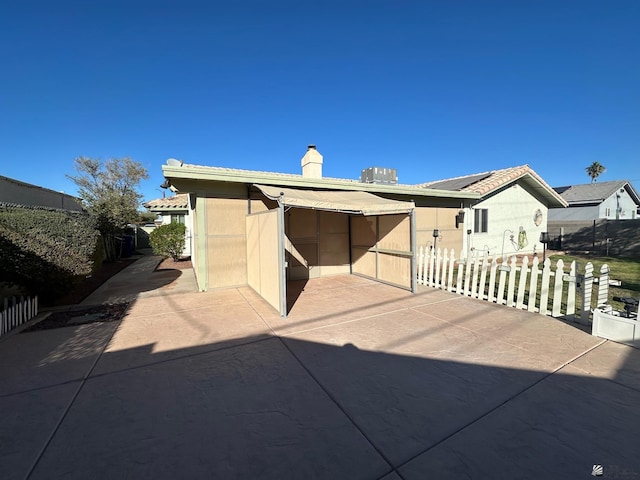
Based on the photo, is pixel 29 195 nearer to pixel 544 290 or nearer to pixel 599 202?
pixel 544 290

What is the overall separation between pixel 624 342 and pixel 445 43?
939 centimetres

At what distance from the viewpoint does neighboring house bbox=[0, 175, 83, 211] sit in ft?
27.0

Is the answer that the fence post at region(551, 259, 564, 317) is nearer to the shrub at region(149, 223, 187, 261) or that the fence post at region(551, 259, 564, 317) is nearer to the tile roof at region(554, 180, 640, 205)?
the shrub at region(149, 223, 187, 261)

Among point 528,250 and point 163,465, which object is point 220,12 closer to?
point 163,465

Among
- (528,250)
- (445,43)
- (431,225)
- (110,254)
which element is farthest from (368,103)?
(110,254)

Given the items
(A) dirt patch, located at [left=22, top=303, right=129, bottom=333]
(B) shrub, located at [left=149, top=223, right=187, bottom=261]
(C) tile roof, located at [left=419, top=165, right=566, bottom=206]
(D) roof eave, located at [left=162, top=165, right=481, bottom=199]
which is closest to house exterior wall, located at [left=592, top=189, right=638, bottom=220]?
(C) tile roof, located at [left=419, top=165, right=566, bottom=206]

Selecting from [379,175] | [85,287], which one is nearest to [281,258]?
[379,175]

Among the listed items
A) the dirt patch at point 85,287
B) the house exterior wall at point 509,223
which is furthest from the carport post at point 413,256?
the dirt patch at point 85,287

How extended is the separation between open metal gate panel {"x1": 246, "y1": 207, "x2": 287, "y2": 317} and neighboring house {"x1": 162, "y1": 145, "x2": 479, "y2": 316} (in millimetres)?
18

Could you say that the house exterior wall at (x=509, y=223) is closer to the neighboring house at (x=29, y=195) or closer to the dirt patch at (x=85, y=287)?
the dirt patch at (x=85, y=287)

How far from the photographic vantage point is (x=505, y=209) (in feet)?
41.2

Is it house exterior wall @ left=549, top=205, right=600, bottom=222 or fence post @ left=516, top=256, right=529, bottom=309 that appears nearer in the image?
fence post @ left=516, top=256, right=529, bottom=309

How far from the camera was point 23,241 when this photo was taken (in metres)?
4.62

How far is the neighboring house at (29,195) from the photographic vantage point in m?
8.24
